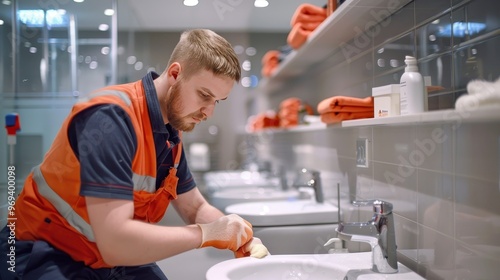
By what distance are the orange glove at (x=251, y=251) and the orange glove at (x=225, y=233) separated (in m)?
0.05

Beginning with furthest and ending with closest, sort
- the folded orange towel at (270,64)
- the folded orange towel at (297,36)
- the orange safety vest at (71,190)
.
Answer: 1. the folded orange towel at (270,64)
2. the folded orange towel at (297,36)
3. the orange safety vest at (71,190)

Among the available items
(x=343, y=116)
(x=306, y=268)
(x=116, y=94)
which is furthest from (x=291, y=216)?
(x=116, y=94)

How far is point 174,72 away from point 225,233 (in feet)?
1.54

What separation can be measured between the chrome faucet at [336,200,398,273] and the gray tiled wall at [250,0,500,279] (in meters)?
0.08

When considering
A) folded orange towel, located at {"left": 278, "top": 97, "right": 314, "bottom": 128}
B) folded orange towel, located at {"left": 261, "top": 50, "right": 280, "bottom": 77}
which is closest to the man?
folded orange towel, located at {"left": 261, "top": 50, "right": 280, "bottom": 77}

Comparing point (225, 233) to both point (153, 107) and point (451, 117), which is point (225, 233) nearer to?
point (153, 107)

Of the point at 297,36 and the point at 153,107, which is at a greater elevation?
the point at 297,36

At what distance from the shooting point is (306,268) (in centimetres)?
131

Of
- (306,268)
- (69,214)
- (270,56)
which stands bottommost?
(306,268)

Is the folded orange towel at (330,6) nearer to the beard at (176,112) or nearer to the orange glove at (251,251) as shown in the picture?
the beard at (176,112)

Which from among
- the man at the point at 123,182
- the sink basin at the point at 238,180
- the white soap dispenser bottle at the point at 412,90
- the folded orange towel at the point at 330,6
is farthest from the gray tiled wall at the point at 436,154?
the sink basin at the point at 238,180

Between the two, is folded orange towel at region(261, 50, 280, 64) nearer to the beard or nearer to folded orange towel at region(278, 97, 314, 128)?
folded orange towel at region(278, 97, 314, 128)

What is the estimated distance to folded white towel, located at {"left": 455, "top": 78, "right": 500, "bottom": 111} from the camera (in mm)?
806

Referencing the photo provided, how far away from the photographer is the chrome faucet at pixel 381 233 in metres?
1.20
